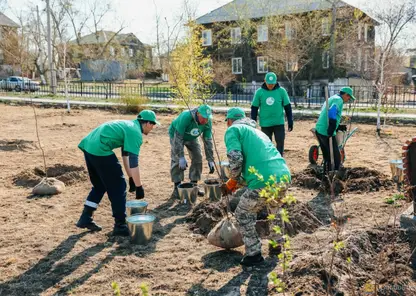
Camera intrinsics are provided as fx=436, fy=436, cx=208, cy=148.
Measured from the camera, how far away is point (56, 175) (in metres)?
8.19

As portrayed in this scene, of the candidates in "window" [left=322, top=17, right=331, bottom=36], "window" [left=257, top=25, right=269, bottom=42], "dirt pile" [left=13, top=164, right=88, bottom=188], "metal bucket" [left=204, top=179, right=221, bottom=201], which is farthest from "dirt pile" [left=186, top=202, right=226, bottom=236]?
"window" [left=257, top=25, right=269, bottom=42]

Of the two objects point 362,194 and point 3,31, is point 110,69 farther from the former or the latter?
point 362,194

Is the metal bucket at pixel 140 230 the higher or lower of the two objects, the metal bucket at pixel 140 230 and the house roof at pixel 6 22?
the lower

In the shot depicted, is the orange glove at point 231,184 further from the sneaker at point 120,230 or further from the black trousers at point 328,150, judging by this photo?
the black trousers at point 328,150

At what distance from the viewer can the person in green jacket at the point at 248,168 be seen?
399cm

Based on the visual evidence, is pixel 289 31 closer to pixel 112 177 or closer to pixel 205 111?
pixel 205 111

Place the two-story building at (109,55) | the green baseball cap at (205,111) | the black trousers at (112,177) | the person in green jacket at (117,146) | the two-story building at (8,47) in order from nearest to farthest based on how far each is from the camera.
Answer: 1. the person in green jacket at (117,146)
2. the black trousers at (112,177)
3. the green baseball cap at (205,111)
4. the two-story building at (8,47)
5. the two-story building at (109,55)

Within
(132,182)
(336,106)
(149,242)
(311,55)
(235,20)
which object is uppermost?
(235,20)

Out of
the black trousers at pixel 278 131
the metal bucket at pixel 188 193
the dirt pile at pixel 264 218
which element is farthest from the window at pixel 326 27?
the dirt pile at pixel 264 218

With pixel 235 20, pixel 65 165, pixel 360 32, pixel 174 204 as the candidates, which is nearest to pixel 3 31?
pixel 235 20

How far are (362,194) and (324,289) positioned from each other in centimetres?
341

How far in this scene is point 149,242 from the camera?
500cm

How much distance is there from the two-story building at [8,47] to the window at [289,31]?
2662 centimetres

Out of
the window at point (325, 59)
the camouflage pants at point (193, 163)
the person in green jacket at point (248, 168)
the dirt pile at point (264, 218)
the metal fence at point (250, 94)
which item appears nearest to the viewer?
the person in green jacket at point (248, 168)
